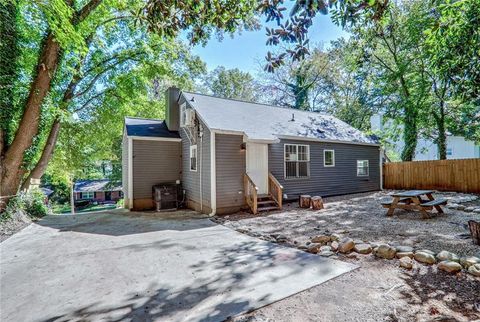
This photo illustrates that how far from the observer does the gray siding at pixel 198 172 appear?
8.59m

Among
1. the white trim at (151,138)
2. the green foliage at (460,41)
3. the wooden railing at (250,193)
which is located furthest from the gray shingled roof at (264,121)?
the green foliage at (460,41)

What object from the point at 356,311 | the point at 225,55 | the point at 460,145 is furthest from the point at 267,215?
the point at 460,145

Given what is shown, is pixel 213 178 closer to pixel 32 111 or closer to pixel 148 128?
pixel 148 128

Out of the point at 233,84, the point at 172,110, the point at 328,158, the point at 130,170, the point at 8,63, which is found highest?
the point at 233,84

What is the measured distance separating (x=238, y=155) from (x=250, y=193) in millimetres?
1458

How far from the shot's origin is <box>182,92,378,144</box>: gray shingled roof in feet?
29.5

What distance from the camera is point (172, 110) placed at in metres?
11.7

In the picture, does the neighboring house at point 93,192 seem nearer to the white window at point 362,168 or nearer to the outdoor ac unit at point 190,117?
the outdoor ac unit at point 190,117

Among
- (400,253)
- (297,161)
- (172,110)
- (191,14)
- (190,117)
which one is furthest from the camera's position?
(172,110)

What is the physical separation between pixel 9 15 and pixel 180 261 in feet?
31.2

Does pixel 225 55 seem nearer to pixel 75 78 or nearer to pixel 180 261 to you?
pixel 75 78

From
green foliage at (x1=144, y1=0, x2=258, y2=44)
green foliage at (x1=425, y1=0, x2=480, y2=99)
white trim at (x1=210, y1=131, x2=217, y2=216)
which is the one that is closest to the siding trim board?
white trim at (x1=210, y1=131, x2=217, y2=216)

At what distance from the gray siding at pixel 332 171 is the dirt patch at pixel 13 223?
8.30m

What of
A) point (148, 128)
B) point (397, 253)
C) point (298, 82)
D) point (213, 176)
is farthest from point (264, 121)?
point (298, 82)
